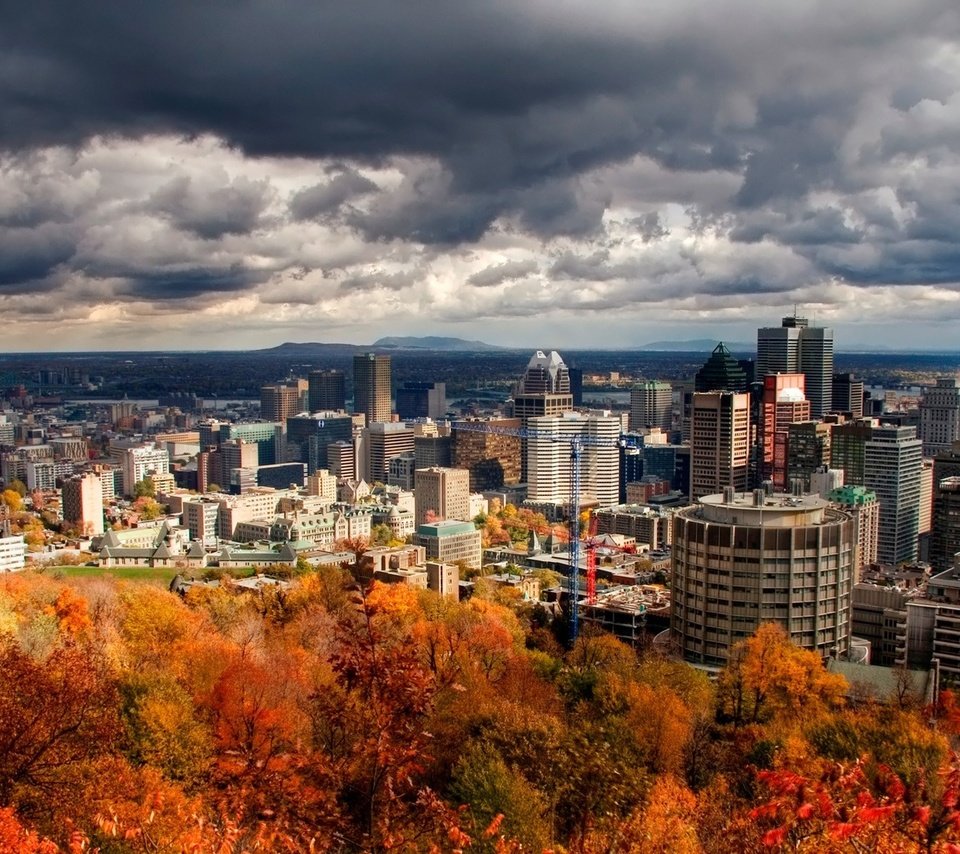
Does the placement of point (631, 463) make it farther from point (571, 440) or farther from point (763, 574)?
point (763, 574)

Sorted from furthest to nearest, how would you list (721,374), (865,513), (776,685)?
1. (721,374)
2. (865,513)
3. (776,685)

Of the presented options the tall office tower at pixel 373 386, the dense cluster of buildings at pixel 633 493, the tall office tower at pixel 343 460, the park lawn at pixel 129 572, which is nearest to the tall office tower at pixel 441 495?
the dense cluster of buildings at pixel 633 493

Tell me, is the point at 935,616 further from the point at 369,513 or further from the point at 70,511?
the point at 70,511

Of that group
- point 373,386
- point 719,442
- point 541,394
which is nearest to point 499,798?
A: point 719,442

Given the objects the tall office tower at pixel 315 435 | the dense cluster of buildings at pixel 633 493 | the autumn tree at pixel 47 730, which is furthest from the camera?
the tall office tower at pixel 315 435

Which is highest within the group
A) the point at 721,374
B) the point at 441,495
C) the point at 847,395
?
the point at 721,374

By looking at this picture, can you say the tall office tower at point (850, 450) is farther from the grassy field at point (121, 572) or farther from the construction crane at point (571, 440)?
the grassy field at point (121, 572)
